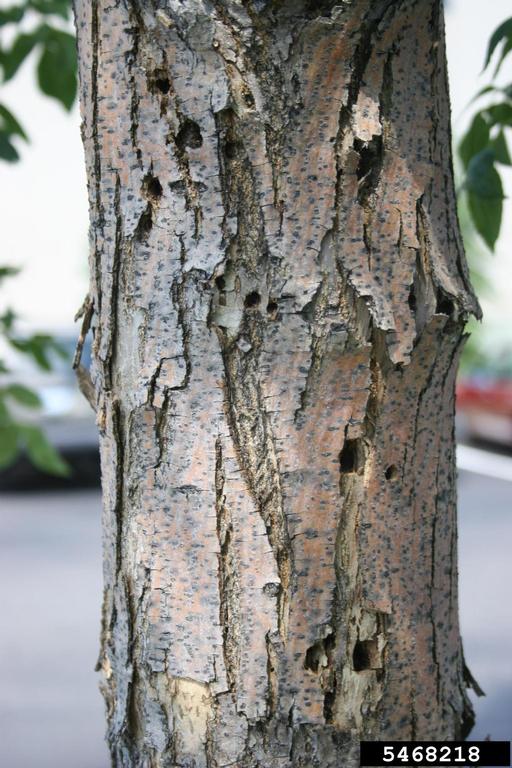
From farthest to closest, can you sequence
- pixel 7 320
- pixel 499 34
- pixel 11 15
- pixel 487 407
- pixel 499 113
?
1. pixel 487 407
2. pixel 7 320
3. pixel 11 15
4. pixel 499 113
5. pixel 499 34

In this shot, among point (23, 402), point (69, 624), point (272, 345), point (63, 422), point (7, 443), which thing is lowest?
point (272, 345)

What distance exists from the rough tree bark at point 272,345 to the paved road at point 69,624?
249 centimetres

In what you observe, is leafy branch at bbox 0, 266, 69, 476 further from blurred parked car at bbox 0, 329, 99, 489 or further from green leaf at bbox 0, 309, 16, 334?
blurred parked car at bbox 0, 329, 99, 489

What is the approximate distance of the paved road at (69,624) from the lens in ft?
13.2

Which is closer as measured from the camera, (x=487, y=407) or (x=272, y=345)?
(x=272, y=345)

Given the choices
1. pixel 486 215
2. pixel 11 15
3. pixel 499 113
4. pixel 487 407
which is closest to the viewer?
pixel 486 215

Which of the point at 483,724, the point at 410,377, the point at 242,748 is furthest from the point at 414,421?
the point at 483,724

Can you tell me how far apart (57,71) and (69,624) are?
3632 millimetres

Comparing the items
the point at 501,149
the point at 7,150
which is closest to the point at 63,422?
the point at 7,150

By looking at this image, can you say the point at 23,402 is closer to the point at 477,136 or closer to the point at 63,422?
the point at 477,136

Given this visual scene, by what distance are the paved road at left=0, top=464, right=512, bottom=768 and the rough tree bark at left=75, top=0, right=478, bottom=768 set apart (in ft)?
8.18

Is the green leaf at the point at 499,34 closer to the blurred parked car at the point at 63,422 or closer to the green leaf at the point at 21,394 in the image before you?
the green leaf at the point at 21,394

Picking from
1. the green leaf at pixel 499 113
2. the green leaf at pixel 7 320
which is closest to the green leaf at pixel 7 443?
the green leaf at pixel 7 320

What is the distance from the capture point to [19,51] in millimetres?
2928
